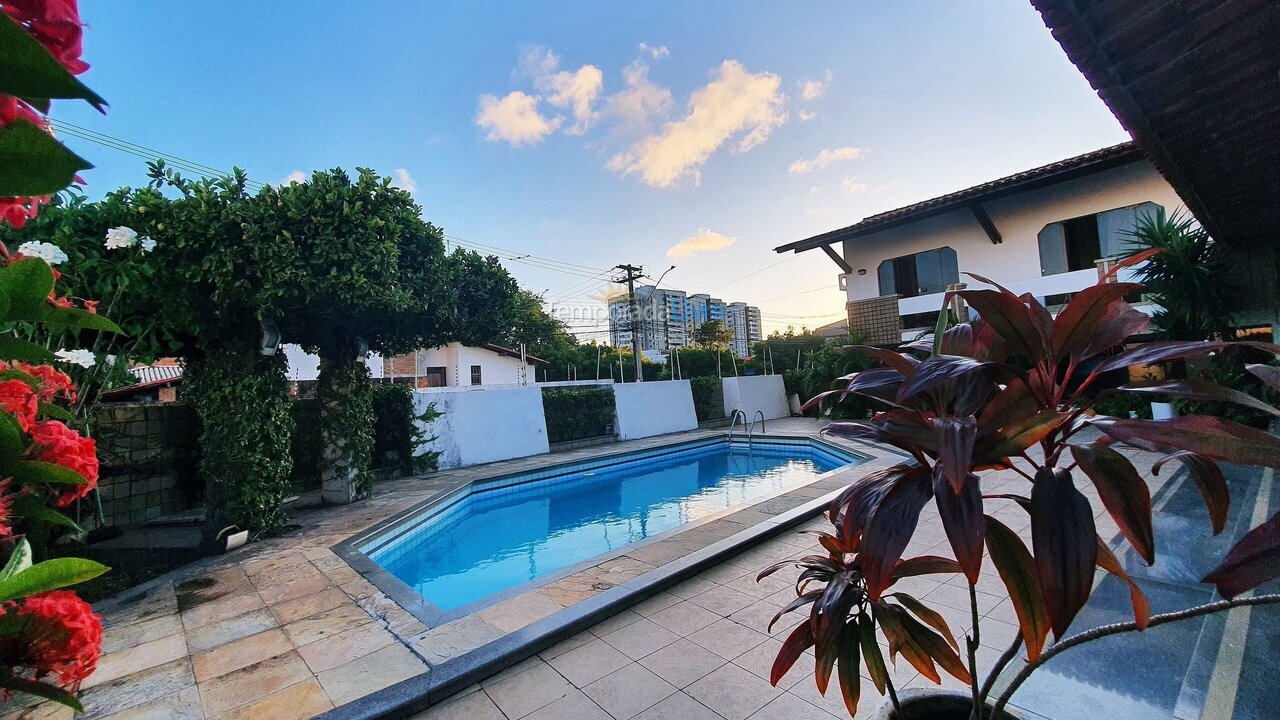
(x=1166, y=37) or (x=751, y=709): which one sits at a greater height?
(x=1166, y=37)

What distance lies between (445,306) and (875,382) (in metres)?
6.21

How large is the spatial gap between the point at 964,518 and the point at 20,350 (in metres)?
1.48

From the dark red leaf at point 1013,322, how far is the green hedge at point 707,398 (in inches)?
544

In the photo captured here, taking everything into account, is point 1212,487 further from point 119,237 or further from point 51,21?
point 119,237

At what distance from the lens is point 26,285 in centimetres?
67

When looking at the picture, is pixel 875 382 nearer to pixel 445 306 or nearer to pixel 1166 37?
pixel 1166 37

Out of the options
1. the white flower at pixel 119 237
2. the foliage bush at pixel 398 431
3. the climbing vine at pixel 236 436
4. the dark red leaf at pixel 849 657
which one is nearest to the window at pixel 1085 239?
the dark red leaf at pixel 849 657

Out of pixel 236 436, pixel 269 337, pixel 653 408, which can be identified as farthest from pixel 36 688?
pixel 653 408

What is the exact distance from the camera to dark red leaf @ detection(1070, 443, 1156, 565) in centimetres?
86

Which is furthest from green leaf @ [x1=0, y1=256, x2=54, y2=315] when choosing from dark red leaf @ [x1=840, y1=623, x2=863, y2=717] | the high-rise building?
the high-rise building

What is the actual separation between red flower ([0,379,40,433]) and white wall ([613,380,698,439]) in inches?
476

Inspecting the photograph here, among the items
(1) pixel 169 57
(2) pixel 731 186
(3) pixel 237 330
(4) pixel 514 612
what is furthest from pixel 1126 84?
(2) pixel 731 186

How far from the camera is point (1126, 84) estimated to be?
2.62 meters

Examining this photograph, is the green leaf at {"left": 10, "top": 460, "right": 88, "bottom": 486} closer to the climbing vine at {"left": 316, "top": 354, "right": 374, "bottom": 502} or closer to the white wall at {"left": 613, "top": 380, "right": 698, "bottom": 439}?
the climbing vine at {"left": 316, "top": 354, "right": 374, "bottom": 502}
